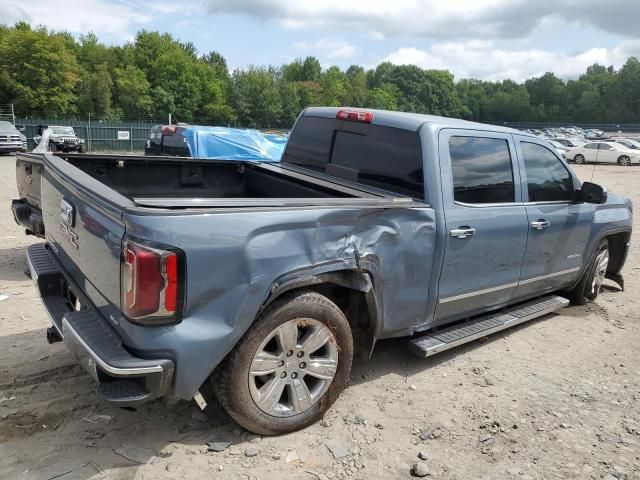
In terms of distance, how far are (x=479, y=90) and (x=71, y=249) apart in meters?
156

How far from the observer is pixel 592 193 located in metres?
4.93

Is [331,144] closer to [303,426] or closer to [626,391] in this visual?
[303,426]

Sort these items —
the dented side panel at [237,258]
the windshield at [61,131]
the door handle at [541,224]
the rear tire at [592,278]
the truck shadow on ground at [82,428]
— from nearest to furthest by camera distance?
1. the dented side panel at [237,258]
2. the truck shadow on ground at [82,428]
3. the door handle at [541,224]
4. the rear tire at [592,278]
5. the windshield at [61,131]

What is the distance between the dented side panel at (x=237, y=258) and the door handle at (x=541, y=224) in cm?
165

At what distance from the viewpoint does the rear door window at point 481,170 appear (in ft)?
12.8

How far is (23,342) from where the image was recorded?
4227 mm

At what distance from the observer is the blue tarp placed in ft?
40.7

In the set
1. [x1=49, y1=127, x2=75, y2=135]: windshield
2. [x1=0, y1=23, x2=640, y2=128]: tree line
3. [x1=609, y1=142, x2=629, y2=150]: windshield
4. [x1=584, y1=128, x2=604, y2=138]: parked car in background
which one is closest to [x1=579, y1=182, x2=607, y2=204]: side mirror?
[x1=49, y1=127, x2=75, y2=135]: windshield

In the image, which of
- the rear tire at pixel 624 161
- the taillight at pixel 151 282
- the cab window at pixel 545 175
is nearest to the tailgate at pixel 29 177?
the taillight at pixel 151 282

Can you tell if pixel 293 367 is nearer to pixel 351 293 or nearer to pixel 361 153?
pixel 351 293

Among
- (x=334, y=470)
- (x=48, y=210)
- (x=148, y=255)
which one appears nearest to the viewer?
(x=148, y=255)

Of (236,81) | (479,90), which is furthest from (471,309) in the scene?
(479,90)

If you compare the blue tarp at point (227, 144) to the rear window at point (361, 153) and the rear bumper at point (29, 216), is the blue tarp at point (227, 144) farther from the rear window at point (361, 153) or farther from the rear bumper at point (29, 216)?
the rear window at point (361, 153)

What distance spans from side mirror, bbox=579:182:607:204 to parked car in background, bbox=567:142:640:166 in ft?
104
